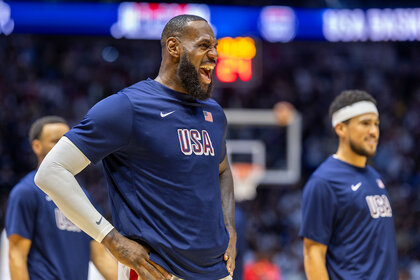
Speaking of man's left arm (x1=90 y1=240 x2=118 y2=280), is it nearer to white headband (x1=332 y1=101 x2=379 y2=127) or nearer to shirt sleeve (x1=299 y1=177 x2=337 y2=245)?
shirt sleeve (x1=299 y1=177 x2=337 y2=245)

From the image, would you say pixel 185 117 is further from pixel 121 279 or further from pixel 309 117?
pixel 309 117

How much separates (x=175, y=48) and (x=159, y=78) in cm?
19

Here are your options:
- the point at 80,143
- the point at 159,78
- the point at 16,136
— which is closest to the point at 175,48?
the point at 159,78

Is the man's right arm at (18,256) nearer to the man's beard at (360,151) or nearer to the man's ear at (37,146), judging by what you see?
the man's ear at (37,146)

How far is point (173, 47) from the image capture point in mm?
3246

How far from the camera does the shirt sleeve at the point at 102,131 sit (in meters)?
2.92

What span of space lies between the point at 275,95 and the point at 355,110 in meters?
11.6

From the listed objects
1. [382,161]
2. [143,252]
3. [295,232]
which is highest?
[143,252]

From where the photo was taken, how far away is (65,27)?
41.1ft

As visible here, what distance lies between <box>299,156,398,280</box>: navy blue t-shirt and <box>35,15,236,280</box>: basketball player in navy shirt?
138 cm

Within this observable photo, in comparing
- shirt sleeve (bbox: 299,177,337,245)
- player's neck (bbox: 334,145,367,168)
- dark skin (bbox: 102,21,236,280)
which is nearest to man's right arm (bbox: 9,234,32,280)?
dark skin (bbox: 102,21,236,280)

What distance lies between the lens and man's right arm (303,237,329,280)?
434 cm

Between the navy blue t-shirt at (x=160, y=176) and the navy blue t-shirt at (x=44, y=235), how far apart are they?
1.72m

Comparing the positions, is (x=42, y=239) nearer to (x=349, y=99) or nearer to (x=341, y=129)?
(x=341, y=129)
